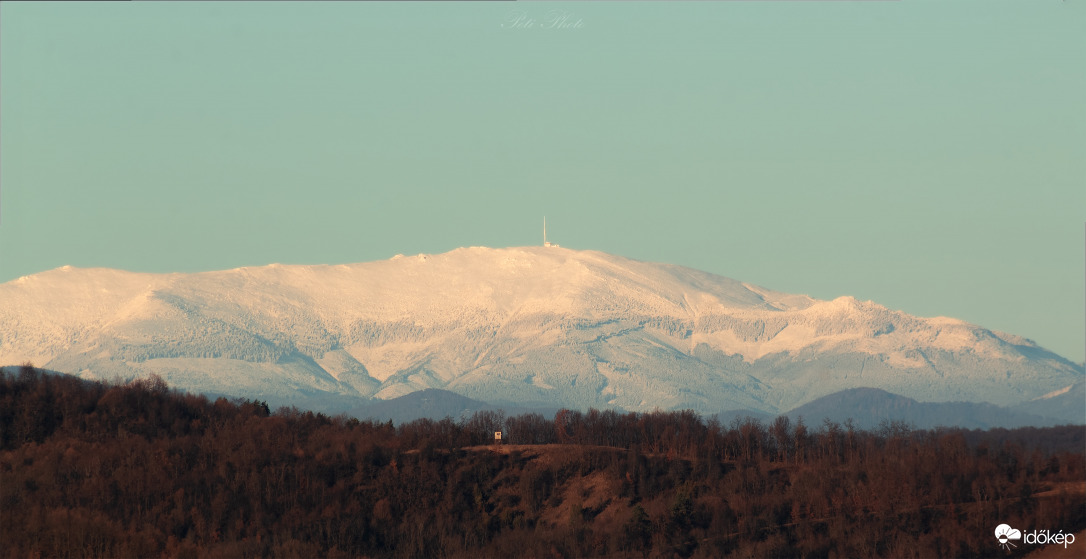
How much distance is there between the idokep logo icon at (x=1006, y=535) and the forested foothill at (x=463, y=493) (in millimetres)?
902

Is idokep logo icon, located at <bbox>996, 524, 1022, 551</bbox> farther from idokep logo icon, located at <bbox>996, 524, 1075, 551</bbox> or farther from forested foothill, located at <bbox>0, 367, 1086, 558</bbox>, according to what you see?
forested foothill, located at <bbox>0, 367, 1086, 558</bbox>

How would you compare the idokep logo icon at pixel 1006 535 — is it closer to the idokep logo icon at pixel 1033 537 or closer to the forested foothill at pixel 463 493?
the idokep logo icon at pixel 1033 537

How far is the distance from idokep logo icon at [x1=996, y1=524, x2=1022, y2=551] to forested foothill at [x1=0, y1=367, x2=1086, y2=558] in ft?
2.96

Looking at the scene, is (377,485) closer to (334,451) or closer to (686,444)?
(334,451)

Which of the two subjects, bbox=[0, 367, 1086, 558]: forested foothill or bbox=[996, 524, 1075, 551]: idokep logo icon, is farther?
bbox=[0, 367, 1086, 558]: forested foothill

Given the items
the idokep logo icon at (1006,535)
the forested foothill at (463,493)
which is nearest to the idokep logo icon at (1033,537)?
the idokep logo icon at (1006,535)

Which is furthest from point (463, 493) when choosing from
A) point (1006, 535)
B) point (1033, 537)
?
point (1033, 537)

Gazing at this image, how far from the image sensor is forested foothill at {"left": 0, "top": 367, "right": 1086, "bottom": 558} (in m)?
115

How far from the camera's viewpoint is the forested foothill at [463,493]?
114750 mm

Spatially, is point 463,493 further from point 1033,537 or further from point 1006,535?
point 1033,537

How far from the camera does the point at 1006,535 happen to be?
108 metres

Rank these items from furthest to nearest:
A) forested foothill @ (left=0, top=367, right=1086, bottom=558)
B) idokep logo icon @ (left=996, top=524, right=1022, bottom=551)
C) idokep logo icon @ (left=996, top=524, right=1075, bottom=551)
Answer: forested foothill @ (left=0, top=367, right=1086, bottom=558), idokep logo icon @ (left=996, top=524, right=1022, bottom=551), idokep logo icon @ (left=996, top=524, right=1075, bottom=551)

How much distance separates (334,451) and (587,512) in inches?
1040

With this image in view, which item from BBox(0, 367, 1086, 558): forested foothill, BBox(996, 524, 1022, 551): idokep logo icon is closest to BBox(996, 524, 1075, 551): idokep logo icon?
BBox(996, 524, 1022, 551): idokep logo icon
